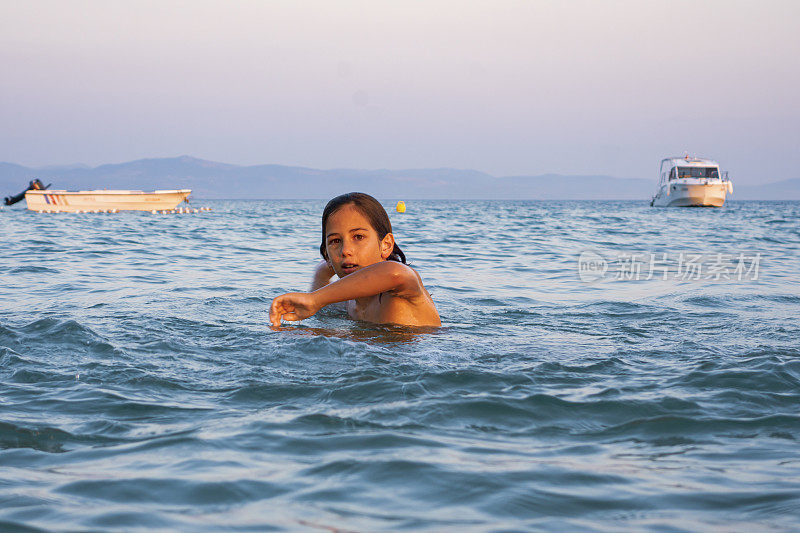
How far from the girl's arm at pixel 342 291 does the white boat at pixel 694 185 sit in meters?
47.9

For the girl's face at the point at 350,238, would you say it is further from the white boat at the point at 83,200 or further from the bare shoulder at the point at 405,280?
the white boat at the point at 83,200

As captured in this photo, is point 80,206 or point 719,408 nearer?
point 719,408

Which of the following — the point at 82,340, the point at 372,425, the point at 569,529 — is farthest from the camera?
the point at 82,340

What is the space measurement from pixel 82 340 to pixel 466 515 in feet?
10.6

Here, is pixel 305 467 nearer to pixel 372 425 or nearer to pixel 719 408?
pixel 372 425

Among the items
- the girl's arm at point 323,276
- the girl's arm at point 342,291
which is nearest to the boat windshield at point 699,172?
the girl's arm at point 323,276

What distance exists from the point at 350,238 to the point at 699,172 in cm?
5103

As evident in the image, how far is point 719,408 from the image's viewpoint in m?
3.01

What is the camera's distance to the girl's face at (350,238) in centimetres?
423

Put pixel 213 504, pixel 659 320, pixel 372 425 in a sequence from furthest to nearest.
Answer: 1. pixel 659 320
2. pixel 372 425
3. pixel 213 504

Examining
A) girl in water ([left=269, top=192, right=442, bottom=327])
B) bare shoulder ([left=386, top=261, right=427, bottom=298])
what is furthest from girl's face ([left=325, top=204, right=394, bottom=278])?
bare shoulder ([left=386, top=261, right=427, bottom=298])

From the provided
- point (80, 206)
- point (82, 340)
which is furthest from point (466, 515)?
point (80, 206)

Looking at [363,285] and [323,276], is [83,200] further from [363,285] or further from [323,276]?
[363,285]

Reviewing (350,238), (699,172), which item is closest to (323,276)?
(350,238)
